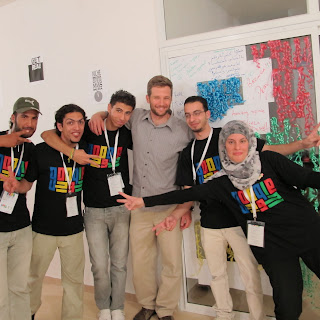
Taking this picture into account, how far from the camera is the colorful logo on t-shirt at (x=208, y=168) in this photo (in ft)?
7.29

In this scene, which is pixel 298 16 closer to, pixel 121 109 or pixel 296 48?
pixel 296 48

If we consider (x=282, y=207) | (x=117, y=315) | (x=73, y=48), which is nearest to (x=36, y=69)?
(x=73, y=48)

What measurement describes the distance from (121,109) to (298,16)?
4.80 feet

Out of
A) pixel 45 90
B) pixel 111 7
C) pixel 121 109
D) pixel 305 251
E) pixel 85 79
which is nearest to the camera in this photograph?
pixel 305 251

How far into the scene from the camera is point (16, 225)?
2061 millimetres

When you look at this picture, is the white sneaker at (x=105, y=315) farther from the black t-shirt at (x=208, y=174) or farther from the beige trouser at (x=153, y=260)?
the black t-shirt at (x=208, y=174)

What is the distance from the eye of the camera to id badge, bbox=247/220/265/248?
1.93 metres

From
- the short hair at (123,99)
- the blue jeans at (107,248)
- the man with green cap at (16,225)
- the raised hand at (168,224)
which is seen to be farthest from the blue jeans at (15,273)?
the short hair at (123,99)

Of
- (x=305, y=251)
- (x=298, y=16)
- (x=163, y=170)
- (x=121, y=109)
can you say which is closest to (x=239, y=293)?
(x=305, y=251)

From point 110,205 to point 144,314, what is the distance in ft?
3.19

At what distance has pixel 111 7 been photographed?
115 inches

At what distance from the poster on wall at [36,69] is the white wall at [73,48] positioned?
5 cm

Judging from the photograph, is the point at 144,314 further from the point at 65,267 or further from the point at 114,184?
the point at 114,184

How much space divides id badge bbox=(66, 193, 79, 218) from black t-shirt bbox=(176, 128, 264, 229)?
0.76 meters
